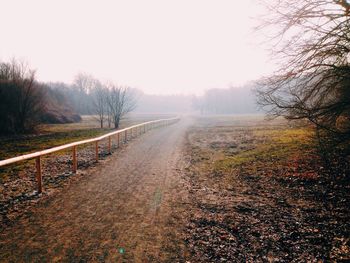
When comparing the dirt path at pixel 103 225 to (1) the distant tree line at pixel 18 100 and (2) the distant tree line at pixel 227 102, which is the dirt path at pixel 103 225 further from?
(2) the distant tree line at pixel 227 102

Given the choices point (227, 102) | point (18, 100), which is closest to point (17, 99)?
point (18, 100)

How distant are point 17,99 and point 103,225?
23.2m

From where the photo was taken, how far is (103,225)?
17.4 ft

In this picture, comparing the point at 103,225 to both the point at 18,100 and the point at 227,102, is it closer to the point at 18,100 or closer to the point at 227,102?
the point at 18,100

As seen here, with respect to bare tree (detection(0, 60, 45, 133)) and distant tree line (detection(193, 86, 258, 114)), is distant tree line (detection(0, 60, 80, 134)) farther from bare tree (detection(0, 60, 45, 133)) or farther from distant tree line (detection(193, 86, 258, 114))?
distant tree line (detection(193, 86, 258, 114))

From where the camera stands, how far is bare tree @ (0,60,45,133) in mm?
22997

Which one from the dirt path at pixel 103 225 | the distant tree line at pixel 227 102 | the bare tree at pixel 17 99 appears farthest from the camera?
the distant tree line at pixel 227 102

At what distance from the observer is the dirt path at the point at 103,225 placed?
4227 millimetres

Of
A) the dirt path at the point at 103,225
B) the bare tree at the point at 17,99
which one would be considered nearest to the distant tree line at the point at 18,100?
the bare tree at the point at 17,99

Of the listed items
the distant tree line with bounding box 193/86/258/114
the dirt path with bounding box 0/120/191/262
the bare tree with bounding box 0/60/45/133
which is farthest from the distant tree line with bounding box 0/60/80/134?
the distant tree line with bounding box 193/86/258/114

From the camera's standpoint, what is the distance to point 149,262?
402 centimetres

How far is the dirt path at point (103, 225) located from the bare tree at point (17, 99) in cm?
1842

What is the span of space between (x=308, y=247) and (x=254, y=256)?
1.05 m

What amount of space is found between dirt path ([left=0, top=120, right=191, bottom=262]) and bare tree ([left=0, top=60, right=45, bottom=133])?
18415 mm
